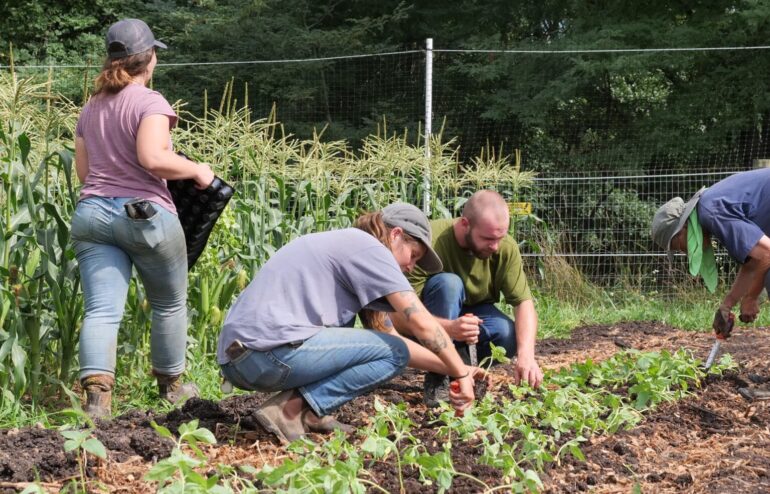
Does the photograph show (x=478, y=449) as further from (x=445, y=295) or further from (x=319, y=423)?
(x=445, y=295)

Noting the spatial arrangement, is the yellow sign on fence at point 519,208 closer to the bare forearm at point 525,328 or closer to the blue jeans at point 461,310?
the blue jeans at point 461,310

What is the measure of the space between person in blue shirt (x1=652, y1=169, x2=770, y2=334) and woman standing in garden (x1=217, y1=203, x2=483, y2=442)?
1.89 m

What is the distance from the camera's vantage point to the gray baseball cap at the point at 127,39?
411 centimetres

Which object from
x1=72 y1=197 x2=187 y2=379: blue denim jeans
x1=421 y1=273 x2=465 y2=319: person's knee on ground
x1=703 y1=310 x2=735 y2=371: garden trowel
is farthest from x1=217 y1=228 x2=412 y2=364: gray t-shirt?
x1=703 y1=310 x2=735 y2=371: garden trowel

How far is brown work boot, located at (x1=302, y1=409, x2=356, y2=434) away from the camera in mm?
3773

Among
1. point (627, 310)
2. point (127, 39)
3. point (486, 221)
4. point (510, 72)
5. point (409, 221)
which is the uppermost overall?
point (127, 39)

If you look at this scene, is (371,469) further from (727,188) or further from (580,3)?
(580,3)

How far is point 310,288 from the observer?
3650mm

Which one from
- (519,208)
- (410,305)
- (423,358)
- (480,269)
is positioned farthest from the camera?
(519,208)

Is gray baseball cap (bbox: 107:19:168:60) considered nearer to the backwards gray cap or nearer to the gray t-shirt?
the gray t-shirt

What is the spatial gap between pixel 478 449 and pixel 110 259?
1833 millimetres

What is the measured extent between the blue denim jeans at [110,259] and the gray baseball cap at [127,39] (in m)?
0.67

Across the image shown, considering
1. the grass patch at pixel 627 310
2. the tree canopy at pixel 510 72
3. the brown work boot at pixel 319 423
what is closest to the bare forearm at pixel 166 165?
the brown work boot at pixel 319 423

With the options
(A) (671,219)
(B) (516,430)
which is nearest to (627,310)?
(A) (671,219)
